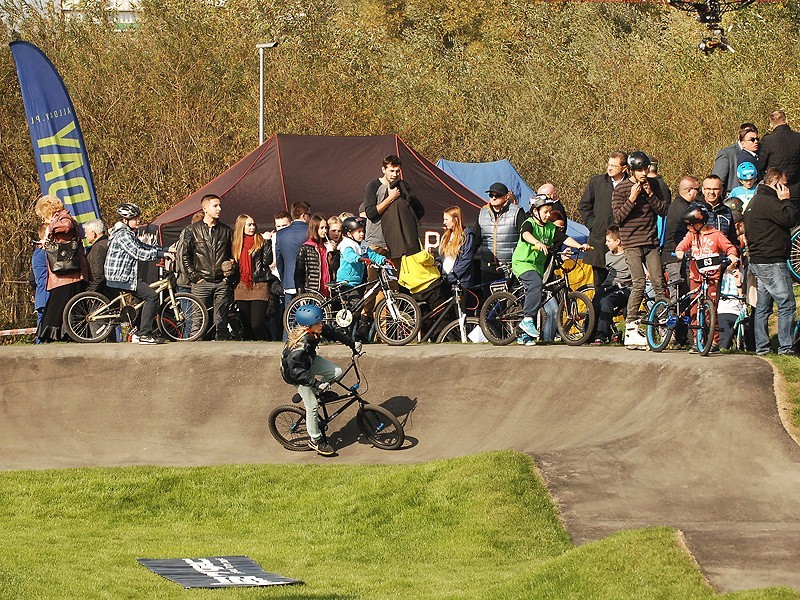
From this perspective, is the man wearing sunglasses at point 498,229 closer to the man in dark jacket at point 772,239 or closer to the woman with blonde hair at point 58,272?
the man in dark jacket at point 772,239

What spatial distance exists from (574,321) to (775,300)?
8.06 ft

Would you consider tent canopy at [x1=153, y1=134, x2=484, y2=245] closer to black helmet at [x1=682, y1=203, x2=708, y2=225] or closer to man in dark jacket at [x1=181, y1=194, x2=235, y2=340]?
man in dark jacket at [x1=181, y1=194, x2=235, y2=340]

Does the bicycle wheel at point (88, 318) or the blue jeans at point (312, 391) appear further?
the bicycle wheel at point (88, 318)

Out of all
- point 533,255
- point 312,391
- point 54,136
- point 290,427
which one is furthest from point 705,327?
point 54,136

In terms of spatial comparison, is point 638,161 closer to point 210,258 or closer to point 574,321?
point 574,321

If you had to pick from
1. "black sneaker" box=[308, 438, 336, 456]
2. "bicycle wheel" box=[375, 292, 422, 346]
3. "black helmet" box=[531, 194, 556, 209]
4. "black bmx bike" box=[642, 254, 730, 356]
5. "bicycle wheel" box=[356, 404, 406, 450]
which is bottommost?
"black sneaker" box=[308, 438, 336, 456]

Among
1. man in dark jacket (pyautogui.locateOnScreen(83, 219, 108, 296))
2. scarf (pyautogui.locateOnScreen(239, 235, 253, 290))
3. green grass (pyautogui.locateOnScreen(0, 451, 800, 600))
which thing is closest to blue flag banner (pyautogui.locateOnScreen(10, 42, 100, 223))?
man in dark jacket (pyautogui.locateOnScreen(83, 219, 108, 296))

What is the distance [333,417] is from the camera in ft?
48.3

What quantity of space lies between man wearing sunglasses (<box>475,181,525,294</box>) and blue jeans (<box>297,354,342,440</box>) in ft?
10.8

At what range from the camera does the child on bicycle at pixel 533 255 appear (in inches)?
619

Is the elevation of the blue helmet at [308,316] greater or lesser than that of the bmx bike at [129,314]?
greater

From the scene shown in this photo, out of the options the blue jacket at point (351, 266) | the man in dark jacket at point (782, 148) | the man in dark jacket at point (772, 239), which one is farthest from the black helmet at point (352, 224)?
the man in dark jacket at point (782, 148)

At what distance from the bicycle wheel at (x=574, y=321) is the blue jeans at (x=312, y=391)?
304 cm

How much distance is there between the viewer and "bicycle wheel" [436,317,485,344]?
55.3 ft
